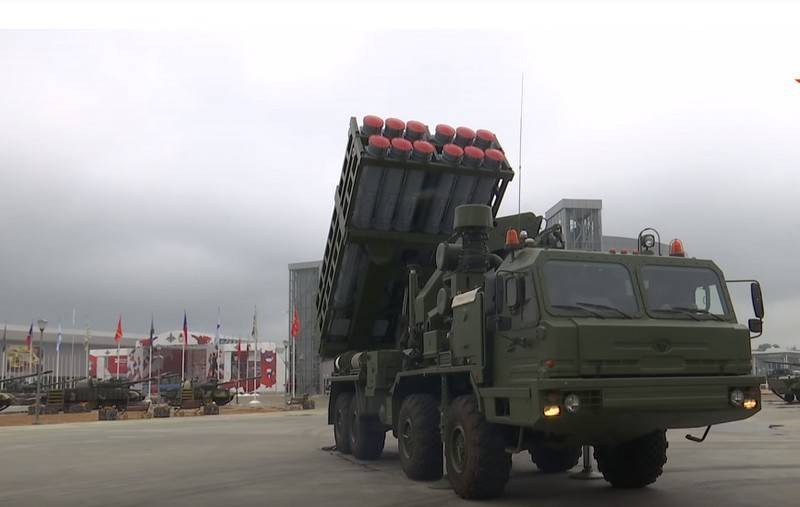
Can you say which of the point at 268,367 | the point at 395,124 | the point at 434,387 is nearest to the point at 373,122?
the point at 395,124

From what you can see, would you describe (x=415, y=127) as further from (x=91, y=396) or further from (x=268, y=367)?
(x=268, y=367)

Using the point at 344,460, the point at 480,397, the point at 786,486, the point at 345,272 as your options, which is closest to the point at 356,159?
the point at 345,272

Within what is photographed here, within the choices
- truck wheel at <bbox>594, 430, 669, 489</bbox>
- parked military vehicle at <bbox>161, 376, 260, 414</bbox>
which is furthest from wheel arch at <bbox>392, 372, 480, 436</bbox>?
parked military vehicle at <bbox>161, 376, 260, 414</bbox>

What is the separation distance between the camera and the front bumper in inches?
256

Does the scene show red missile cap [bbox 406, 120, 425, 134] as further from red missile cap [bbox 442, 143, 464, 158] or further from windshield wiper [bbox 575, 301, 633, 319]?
windshield wiper [bbox 575, 301, 633, 319]

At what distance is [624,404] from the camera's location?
6531 mm

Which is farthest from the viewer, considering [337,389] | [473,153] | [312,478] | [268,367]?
[268,367]

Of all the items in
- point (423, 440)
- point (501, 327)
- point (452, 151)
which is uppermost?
point (452, 151)

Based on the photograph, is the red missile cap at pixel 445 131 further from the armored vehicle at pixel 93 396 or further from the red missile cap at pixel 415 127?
the armored vehicle at pixel 93 396

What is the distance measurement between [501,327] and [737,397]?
221 centimetres

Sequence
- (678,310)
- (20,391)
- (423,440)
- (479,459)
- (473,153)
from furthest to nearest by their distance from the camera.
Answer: (20,391) → (473,153) → (423,440) → (479,459) → (678,310)

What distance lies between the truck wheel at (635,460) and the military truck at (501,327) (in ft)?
0.05

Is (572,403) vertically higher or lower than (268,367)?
higher

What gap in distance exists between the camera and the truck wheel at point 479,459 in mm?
7375
